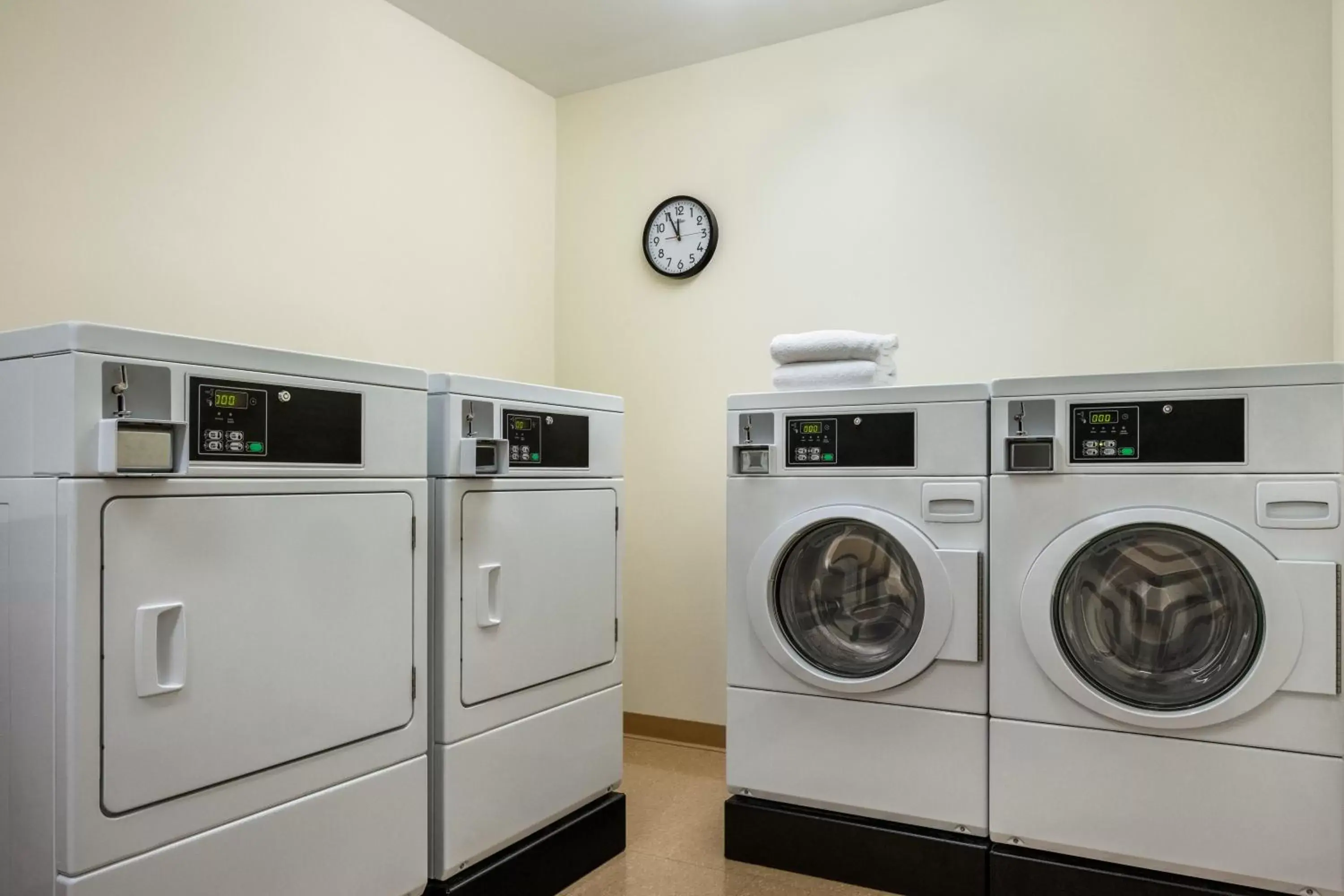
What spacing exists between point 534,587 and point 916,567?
0.95 metres

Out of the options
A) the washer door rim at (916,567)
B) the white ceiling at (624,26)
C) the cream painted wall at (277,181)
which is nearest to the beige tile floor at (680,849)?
the washer door rim at (916,567)

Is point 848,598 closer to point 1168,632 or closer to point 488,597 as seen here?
point 1168,632

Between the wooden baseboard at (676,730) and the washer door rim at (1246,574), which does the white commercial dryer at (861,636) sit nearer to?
the washer door rim at (1246,574)

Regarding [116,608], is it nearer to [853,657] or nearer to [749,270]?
[853,657]

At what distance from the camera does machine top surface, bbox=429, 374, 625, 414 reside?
6.59 feet

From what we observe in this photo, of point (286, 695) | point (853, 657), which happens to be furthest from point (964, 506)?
point (286, 695)

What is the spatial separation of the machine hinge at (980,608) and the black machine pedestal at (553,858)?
107 centimetres

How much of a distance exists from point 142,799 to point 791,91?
9.55 feet

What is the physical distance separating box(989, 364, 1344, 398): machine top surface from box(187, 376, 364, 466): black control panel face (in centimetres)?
148

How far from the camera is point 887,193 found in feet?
10.1

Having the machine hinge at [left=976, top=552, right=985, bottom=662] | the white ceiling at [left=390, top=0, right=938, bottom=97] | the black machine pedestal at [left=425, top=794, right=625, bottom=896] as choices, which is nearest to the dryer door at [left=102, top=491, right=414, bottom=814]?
the black machine pedestal at [left=425, top=794, right=625, bottom=896]

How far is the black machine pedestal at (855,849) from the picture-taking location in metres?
2.17

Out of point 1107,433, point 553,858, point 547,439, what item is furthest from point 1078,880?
point 547,439

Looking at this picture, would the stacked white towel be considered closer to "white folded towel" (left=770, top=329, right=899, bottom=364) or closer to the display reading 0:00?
"white folded towel" (left=770, top=329, right=899, bottom=364)
